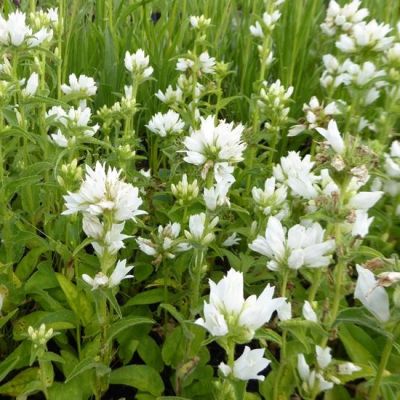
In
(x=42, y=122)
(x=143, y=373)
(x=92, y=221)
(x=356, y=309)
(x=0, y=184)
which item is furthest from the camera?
(x=42, y=122)

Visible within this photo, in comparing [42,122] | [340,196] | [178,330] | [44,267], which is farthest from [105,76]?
[340,196]

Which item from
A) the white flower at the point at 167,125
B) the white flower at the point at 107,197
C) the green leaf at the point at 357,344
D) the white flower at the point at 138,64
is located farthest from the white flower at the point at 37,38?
the green leaf at the point at 357,344

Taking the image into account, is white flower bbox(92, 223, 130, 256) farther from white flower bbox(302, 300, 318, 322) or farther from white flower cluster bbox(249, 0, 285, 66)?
white flower cluster bbox(249, 0, 285, 66)

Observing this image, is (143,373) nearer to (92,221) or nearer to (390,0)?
(92,221)

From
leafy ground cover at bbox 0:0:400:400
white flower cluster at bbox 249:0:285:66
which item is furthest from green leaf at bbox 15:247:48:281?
white flower cluster at bbox 249:0:285:66

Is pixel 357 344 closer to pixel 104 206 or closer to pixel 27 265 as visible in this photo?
pixel 104 206

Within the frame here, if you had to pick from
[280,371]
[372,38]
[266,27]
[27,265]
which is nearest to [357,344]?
[280,371]
